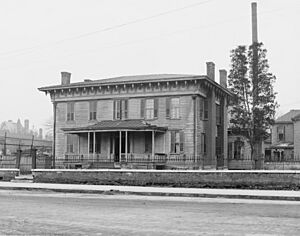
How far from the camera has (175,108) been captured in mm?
36281

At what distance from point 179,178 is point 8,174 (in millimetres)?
12452

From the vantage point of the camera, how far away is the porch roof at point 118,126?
115ft

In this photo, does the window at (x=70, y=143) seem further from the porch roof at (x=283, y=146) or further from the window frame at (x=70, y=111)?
the porch roof at (x=283, y=146)

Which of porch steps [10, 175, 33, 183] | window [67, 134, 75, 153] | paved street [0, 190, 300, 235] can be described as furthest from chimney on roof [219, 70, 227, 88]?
paved street [0, 190, 300, 235]

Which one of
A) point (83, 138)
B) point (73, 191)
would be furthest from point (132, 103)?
point (73, 191)

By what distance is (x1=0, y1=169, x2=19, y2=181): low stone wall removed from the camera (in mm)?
30317

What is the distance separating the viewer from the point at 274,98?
34.1m

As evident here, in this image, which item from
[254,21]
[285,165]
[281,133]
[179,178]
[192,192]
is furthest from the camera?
[281,133]

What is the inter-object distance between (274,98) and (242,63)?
3.44 metres

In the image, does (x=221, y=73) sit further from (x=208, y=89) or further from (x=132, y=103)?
(x=132, y=103)

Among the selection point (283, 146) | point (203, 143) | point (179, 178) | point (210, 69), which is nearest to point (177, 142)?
point (203, 143)

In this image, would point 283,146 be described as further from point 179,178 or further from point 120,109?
point 179,178

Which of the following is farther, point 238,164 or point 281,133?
point 281,133

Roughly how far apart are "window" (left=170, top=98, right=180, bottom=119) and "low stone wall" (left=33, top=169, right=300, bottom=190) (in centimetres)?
1132
